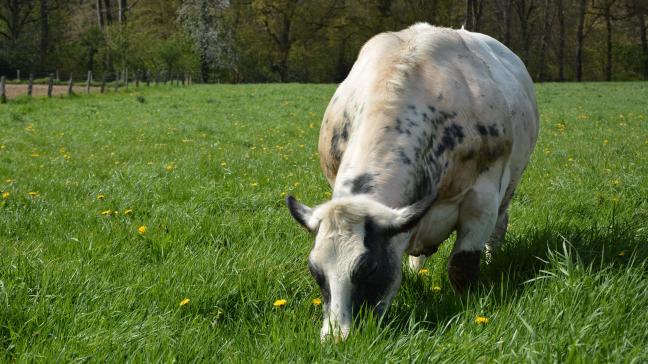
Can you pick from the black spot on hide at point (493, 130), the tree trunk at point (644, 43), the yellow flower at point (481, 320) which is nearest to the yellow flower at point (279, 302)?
the yellow flower at point (481, 320)

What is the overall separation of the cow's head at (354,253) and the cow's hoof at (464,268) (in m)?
0.99

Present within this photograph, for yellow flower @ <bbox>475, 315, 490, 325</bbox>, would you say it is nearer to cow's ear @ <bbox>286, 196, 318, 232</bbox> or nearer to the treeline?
cow's ear @ <bbox>286, 196, 318, 232</bbox>

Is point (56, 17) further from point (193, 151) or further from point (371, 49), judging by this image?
point (371, 49)

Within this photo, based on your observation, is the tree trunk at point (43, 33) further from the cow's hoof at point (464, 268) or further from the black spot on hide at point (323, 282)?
the black spot on hide at point (323, 282)

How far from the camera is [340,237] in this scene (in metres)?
3.07

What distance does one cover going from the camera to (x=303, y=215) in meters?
3.34

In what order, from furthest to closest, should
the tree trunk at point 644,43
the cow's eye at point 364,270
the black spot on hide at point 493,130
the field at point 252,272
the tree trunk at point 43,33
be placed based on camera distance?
the tree trunk at point 43,33 → the tree trunk at point 644,43 → the black spot on hide at point 493,130 → the cow's eye at point 364,270 → the field at point 252,272

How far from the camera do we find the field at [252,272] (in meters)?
2.82

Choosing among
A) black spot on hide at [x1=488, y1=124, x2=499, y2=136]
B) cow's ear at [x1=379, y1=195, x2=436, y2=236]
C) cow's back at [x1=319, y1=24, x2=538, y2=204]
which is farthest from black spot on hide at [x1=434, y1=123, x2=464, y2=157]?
cow's ear at [x1=379, y1=195, x2=436, y2=236]

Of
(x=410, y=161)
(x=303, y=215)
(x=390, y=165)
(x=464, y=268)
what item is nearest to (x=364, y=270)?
(x=303, y=215)

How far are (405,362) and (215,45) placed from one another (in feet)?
194

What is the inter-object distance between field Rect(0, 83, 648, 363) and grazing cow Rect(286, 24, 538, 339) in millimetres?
281

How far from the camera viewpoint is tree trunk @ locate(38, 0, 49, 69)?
174ft

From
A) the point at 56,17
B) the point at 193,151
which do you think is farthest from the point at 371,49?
the point at 56,17
